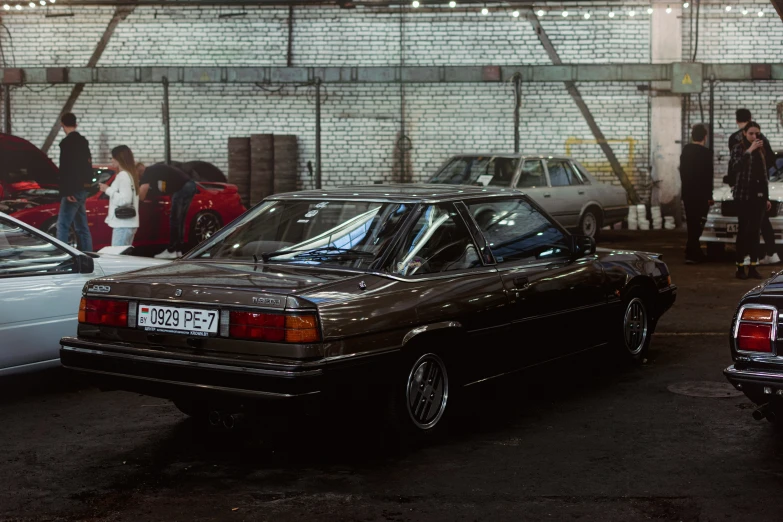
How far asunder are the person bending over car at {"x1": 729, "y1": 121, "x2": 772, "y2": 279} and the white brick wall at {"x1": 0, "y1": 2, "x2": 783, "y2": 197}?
29.9 ft

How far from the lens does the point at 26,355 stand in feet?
21.0

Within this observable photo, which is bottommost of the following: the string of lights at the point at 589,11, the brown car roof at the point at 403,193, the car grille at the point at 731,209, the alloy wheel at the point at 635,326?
the alloy wheel at the point at 635,326

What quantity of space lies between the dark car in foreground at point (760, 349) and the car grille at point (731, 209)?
862cm

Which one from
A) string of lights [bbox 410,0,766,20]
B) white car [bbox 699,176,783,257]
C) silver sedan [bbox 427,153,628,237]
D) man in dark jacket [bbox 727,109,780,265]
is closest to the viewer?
man in dark jacket [bbox 727,109,780,265]

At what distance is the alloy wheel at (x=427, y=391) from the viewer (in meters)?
5.22

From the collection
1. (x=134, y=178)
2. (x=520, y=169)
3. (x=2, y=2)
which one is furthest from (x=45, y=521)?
(x=2, y=2)

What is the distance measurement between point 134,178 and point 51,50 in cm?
1217

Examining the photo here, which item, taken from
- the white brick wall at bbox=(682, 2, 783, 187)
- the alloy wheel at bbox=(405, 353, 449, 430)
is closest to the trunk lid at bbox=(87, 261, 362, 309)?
the alloy wheel at bbox=(405, 353, 449, 430)

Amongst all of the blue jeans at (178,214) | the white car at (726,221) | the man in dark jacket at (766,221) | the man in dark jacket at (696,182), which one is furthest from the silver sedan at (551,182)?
the blue jeans at (178,214)

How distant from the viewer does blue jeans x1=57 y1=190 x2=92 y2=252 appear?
448 inches

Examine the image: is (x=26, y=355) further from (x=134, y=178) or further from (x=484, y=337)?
(x=134, y=178)

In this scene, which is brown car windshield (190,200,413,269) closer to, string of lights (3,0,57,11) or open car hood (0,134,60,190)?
open car hood (0,134,60,190)

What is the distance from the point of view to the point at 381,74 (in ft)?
67.8

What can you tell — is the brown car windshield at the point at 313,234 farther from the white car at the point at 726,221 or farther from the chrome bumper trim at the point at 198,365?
the white car at the point at 726,221
